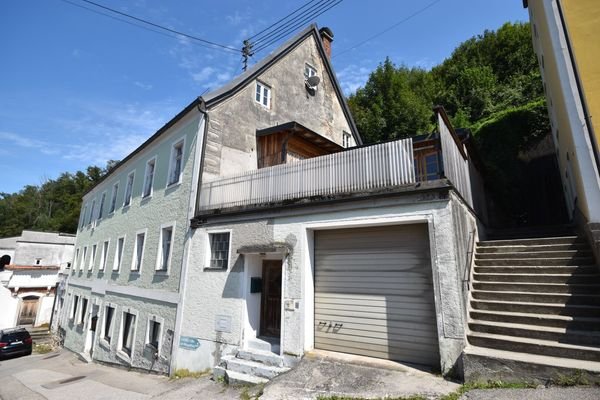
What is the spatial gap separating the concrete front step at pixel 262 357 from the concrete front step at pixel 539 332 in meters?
4.16

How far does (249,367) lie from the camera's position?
7.15 meters

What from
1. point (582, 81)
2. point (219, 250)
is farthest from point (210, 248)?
point (582, 81)

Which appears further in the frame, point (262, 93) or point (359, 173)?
point (262, 93)

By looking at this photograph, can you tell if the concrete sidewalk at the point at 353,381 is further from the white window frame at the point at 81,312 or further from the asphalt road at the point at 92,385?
the white window frame at the point at 81,312

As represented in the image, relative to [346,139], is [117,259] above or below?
below

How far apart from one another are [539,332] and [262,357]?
559 centimetres

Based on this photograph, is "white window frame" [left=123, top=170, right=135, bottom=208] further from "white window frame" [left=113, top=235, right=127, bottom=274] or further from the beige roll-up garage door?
the beige roll-up garage door

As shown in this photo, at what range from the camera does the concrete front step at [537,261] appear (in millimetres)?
6445

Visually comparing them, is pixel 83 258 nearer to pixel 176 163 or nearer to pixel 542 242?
pixel 176 163

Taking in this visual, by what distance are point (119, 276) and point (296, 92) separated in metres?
12.1

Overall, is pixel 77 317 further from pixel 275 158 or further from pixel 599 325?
pixel 599 325

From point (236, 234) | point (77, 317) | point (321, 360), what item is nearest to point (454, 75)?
point (236, 234)

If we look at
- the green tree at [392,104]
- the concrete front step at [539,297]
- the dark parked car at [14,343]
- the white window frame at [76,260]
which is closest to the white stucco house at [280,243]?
the concrete front step at [539,297]

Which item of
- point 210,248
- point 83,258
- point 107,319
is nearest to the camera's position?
point 210,248
